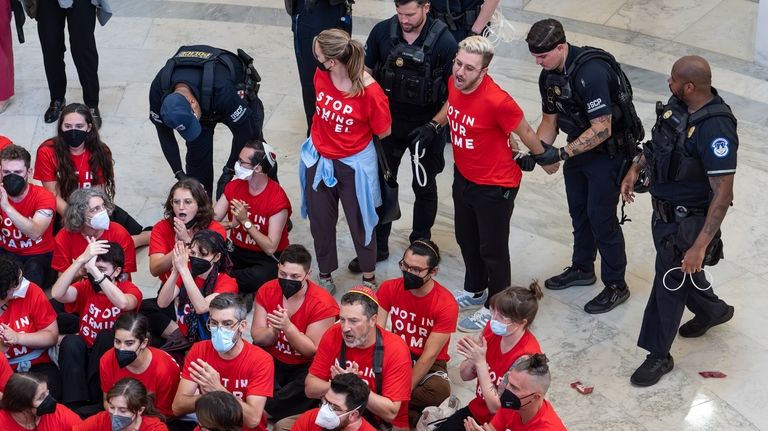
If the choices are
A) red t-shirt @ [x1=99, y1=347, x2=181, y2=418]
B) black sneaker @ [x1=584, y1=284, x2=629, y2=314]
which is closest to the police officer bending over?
black sneaker @ [x1=584, y1=284, x2=629, y2=314]

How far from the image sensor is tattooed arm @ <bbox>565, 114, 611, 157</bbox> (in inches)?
241

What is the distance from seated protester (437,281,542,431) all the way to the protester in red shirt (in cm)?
99

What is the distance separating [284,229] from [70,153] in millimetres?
1383

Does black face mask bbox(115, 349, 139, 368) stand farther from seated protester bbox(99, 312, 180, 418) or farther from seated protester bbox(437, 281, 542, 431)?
seated protester bbox(437, 281, 542, 431)

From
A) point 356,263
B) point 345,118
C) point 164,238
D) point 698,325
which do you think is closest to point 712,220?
point 698,325

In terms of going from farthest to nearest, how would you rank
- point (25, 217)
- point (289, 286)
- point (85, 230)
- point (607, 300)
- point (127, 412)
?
1. point (25, 217)
2. point (607, 300)
3. point (85, 230)
4. point (289, 286)
5. point (127, 412)

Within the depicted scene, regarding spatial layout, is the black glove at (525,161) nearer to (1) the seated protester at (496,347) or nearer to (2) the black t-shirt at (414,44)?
(2) the black t-shirt at (414,44)

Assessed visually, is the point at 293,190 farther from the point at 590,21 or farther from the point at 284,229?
the point at 590,21

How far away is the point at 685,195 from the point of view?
5.75m

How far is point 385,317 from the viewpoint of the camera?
5949mm

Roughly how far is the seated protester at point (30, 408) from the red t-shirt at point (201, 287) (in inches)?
36.9

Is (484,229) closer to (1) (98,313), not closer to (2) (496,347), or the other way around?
(2) (496,347)

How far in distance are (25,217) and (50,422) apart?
1897 millimetres

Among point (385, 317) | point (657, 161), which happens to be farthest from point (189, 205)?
point (657, 161)
